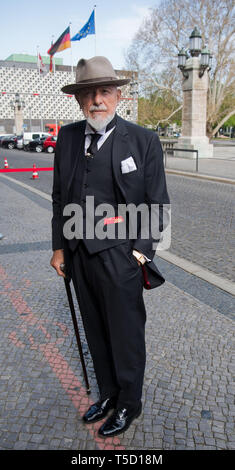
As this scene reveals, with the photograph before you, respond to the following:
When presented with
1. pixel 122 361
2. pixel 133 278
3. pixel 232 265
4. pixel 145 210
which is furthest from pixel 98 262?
pixel 232 265

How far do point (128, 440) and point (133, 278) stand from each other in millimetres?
871

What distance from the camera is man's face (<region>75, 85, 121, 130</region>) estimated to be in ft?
6.94

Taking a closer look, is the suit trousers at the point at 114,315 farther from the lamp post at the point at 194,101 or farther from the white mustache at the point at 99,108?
the lamp post at the point at 194,101

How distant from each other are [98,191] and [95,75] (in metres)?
0.56

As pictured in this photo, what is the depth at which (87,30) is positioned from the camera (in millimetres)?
26078

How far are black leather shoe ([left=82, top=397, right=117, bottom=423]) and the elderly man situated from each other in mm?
14

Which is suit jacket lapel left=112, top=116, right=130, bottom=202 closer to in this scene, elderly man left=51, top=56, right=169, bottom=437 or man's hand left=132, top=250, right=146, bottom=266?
elderly man left=51, top=56, right=169, bottom=437

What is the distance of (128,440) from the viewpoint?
2.28 meters

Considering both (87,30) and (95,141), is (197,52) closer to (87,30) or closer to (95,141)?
(87,30)

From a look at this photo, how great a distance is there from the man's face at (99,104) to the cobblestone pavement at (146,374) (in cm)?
163

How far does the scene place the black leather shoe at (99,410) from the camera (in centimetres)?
243

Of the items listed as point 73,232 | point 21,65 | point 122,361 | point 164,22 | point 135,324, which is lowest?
point 122,361

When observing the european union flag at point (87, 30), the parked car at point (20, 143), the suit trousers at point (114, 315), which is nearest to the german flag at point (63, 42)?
the european union flag at point (87, 30)
